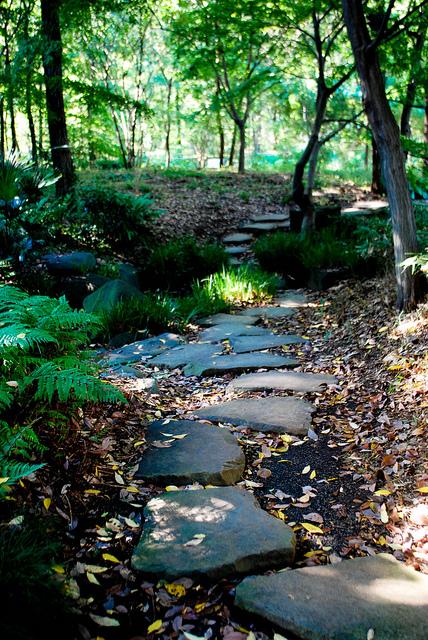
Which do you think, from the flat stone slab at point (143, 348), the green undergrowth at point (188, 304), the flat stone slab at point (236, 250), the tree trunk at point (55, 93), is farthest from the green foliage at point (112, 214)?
the flat stone slab at point (143, 348)

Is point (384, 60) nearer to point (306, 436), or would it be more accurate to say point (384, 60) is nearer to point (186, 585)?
point (306, 436)

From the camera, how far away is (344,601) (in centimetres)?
174

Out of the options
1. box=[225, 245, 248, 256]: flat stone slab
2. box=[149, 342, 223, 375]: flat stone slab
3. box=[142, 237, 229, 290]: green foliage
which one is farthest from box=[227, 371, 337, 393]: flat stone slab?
box=[225, 245, 248, 256]: flat stone slab

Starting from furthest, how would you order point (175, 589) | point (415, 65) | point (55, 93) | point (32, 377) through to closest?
1. point (55, 93)
2. point (415, 65)
3. point (32, 377)
4. point (175, 589)

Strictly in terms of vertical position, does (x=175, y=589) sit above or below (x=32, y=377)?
below

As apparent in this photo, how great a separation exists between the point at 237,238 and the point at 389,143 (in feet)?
16.6

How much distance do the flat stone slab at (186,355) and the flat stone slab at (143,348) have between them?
140mm

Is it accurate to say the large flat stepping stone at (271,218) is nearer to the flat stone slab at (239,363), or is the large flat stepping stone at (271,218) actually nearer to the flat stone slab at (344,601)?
the flat stone slab at (239,363)

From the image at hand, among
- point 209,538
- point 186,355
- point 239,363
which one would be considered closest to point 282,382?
point 239,363

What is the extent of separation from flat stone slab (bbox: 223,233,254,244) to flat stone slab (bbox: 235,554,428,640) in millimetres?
7518

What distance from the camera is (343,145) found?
84.4ft

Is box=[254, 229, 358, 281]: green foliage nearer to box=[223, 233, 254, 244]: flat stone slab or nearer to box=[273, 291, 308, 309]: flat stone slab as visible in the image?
box=[273, 291, 308, 309]: flat stone slab

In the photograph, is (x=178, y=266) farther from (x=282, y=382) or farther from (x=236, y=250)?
(x=282, y=382)

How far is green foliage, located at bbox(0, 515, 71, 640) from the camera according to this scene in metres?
1.37
